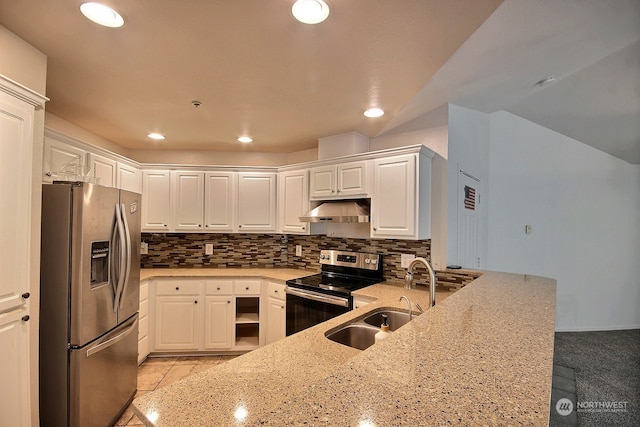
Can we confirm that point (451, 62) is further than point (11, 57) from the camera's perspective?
Yes

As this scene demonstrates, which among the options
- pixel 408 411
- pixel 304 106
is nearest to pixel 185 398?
pixel 408 411

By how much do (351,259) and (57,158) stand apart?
2.64 m

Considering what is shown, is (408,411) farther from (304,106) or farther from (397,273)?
(397,273)

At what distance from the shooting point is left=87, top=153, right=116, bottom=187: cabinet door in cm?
263

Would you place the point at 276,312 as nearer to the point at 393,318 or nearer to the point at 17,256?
the point at 393,318

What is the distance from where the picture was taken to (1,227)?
1384mm

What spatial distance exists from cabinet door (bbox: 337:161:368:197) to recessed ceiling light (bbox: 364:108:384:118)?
45cm

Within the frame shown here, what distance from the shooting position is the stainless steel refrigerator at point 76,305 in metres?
1.76

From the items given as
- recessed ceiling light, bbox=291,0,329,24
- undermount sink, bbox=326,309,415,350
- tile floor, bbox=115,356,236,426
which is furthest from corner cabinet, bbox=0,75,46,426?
undermount sink, bbox=326,309,415,350

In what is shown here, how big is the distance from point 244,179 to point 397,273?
6.87 feet

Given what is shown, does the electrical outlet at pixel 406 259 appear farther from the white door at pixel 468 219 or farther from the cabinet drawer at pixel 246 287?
the cabinet drawer at pixel 246 287

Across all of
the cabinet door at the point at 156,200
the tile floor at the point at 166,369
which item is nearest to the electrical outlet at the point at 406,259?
the tile floor at the point at 166,369

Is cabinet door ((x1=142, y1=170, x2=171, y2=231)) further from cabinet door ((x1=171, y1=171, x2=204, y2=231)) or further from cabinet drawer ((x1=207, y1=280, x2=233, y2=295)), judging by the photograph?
cabinet drawer ((x1=207, y1=280, x2=233, y2=295))

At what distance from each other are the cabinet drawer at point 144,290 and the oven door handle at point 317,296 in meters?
1.47
